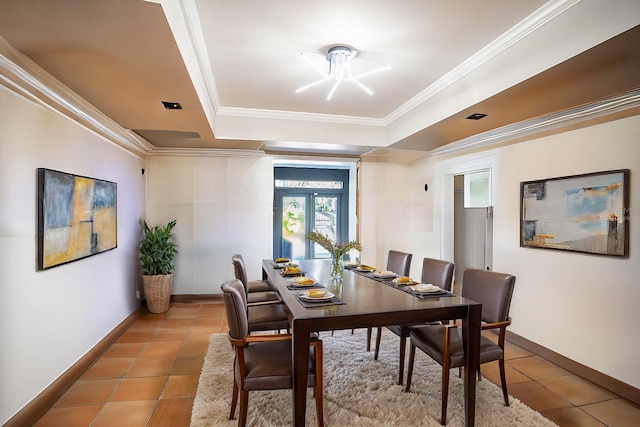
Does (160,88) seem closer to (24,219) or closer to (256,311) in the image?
(24,219)

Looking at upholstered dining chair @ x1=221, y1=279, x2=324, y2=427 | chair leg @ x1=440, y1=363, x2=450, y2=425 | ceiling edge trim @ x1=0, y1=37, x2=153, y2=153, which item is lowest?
chair leg @ x1=440, y1=363, x2=450, y2=425

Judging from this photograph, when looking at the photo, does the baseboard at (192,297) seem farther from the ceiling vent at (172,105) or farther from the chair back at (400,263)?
the ceiling vent at (172,105)

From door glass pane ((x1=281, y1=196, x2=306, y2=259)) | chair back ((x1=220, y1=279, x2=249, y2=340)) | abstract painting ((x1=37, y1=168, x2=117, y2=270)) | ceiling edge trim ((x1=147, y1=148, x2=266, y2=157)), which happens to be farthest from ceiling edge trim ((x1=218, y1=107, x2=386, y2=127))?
door glass pane ((x1=281, y1=196, x2=306, y2=259))

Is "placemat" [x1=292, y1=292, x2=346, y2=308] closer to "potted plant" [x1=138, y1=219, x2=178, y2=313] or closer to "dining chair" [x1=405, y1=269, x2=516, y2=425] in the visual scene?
"dining chair" [x1=405, y1=269, x2=516, y2=425]

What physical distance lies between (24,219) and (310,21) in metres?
2.28

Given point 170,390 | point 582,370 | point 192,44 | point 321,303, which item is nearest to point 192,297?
point 170,390

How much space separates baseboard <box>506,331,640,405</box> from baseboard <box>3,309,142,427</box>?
4.15 metres

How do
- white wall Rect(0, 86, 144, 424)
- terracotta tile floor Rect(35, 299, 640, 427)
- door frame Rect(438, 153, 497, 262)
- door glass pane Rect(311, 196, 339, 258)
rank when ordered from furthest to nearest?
door glass pane Rect(311, 196, 339, 258), door frame Rect(438, 153, 497, 262), terracotta tile floor Rect(35, 299, 640, 427), white wall Rect(0, 86, 144, 424)

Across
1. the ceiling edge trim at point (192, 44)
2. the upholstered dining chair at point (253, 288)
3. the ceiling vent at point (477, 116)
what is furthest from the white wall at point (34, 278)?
the ceiling vent at point (477, 116)

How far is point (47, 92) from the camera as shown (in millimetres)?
2336

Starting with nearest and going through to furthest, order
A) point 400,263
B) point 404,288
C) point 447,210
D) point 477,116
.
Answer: point 404,288
point 477,116
point 400,263
point 447,210

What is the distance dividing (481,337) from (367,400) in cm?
92

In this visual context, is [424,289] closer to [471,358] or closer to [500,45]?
[471,358]

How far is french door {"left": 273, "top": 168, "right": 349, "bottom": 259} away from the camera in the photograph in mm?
6711
